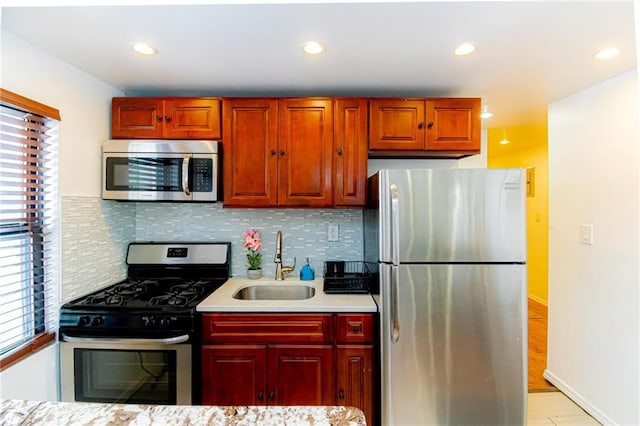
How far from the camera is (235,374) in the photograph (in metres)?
1.82

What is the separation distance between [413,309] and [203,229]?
5.55 ft

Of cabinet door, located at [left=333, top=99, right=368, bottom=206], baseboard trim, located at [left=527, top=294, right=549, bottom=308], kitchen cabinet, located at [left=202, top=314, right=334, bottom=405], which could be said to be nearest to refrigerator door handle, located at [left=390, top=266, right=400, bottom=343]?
kitchen cabinet, located at [left=202, top=314, right=334, bottom=405]

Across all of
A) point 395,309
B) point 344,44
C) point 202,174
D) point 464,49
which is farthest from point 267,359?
point 464,49

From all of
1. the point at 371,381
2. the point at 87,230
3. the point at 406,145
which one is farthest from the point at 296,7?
the point at 371,381

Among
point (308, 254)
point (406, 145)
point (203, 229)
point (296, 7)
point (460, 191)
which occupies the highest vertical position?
point (296, 7)

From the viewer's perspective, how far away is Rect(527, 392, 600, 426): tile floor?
2102 millimetres

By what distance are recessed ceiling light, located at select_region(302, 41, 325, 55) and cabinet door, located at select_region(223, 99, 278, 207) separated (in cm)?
56

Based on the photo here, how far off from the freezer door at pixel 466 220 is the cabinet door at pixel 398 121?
1.60 feet

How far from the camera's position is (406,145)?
2.15 m

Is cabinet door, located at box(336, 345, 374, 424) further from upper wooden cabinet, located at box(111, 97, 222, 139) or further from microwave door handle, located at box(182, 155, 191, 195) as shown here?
upper wooden cabinet, located at box(111, 97, 222, 139)

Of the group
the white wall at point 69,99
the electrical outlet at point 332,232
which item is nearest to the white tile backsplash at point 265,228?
the electrical outlet at point 332,232

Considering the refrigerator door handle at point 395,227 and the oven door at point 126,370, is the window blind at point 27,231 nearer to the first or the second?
the oven door at point 126,370

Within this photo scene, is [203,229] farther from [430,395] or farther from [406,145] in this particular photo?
[430,395]

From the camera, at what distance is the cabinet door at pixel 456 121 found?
214cm
